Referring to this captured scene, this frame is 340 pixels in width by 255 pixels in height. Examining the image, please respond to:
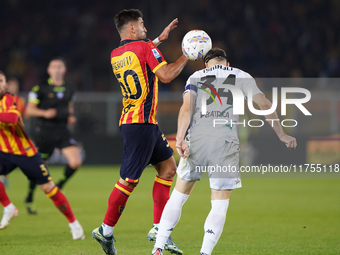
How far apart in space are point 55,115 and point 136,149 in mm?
4111

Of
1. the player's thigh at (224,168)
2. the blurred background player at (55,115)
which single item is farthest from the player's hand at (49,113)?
the player's thigh at (224,168)

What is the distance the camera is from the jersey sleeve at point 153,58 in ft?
15.3

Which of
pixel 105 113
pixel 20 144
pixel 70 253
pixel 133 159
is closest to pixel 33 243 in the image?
pixel 70 253

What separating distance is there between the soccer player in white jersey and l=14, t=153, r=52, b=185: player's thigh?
2156 millimetres

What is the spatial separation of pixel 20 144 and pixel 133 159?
196 centimetres

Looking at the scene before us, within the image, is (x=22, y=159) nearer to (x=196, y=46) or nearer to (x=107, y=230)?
(x=107, y=230)

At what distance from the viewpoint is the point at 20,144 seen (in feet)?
20.2

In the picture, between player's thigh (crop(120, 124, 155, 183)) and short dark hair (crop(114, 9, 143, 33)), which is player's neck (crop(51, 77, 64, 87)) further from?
player's thigh (crop(120, 124, 155, 183))

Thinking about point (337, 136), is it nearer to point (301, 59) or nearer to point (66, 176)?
point (301, 59)

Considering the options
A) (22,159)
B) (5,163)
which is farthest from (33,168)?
(5,163)

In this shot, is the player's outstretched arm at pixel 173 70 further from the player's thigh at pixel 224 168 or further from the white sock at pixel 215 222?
the white sock at pixel 215 222

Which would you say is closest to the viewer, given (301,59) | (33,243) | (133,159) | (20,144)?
(133,159)

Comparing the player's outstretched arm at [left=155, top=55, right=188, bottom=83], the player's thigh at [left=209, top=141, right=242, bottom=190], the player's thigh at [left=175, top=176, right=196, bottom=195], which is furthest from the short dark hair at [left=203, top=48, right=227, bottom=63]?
the player's thigh at [left=175, top=176, right=196, bottom=195]

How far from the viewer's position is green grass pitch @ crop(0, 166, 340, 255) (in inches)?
213
